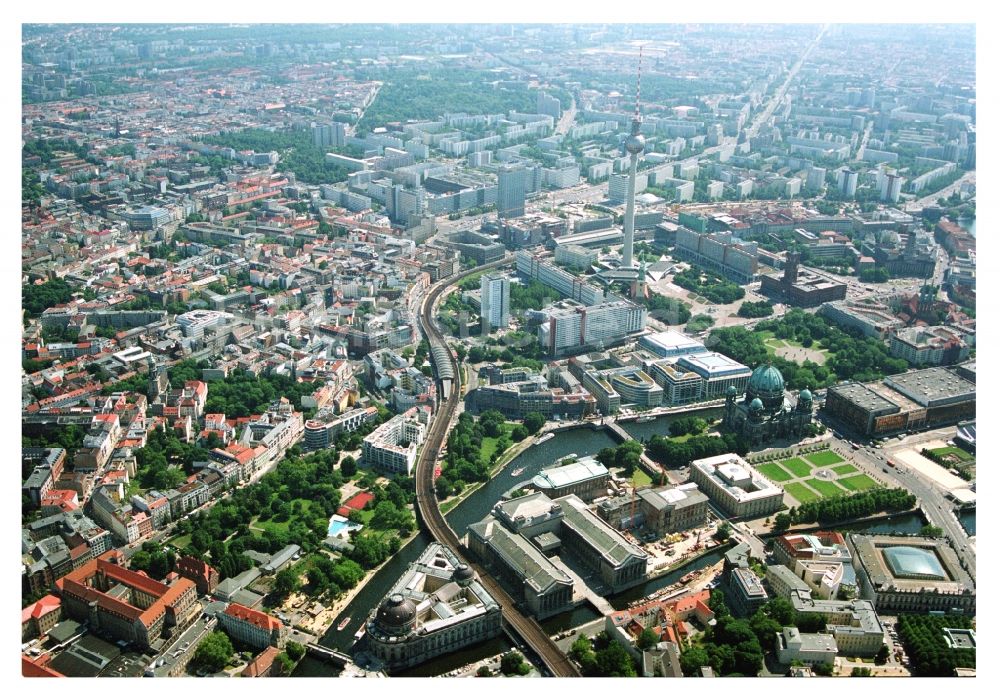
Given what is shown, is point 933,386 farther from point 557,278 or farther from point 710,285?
point 557,278

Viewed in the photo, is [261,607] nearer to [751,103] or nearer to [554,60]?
[751,103]

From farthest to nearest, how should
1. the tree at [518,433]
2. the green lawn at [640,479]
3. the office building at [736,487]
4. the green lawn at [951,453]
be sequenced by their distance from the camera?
1. the tree at [518,433]
2. the green lawn at [951,453]
3. the green lawn at [640,479]
4. the office building at [736,487]

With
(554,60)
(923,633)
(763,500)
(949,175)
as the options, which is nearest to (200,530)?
(763,500)

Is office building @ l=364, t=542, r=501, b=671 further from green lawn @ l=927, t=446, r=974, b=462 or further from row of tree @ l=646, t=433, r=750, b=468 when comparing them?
green lawn @ l=927, t=446, r=974, b=462

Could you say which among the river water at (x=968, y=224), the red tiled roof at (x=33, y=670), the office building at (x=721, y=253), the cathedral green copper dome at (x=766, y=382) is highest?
the river water at (x=968, y=224)

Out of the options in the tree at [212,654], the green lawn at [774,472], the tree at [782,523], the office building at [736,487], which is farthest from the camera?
the green lawn at [774,472]

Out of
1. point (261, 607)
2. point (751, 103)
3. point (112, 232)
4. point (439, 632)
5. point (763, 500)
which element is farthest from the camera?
point (751, 103)

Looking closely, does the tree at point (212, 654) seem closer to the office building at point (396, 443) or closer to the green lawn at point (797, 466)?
the office building at point (396, 443)

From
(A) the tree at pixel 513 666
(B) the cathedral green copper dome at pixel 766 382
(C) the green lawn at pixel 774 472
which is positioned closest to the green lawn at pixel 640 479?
(C) the green lawn at pixel 774 472
